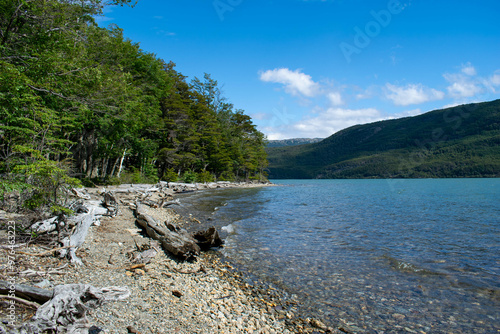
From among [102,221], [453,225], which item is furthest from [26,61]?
[453,225]

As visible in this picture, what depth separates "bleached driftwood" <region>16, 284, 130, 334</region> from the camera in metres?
2.96

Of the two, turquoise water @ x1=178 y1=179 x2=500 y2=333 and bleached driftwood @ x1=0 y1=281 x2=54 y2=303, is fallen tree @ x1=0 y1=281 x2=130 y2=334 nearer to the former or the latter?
bleached driftwood @ x1=0 y1=281 x2=54 y2=303

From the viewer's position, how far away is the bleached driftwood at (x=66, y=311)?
2.96m

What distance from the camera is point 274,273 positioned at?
7215 mm

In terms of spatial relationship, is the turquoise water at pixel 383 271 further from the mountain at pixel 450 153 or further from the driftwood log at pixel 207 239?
the mountain at pixel 450 153

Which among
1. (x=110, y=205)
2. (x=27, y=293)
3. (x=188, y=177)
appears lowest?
(x=27, y=293)

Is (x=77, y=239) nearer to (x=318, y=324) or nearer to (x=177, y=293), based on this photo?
(x=177, y=293)

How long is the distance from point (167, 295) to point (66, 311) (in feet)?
6.27

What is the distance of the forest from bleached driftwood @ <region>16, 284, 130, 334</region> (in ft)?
12.6

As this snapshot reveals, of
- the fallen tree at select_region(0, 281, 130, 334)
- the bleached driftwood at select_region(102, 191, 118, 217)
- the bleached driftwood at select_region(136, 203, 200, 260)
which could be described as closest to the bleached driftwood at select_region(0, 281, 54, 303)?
the fallen tree at select_region(0, 281, 130, 334)

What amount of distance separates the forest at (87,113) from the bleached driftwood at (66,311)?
385 cm

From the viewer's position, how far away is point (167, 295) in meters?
4.87

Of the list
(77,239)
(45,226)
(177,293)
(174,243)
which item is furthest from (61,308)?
(174,243)

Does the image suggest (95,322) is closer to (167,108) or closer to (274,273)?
(274,273)
